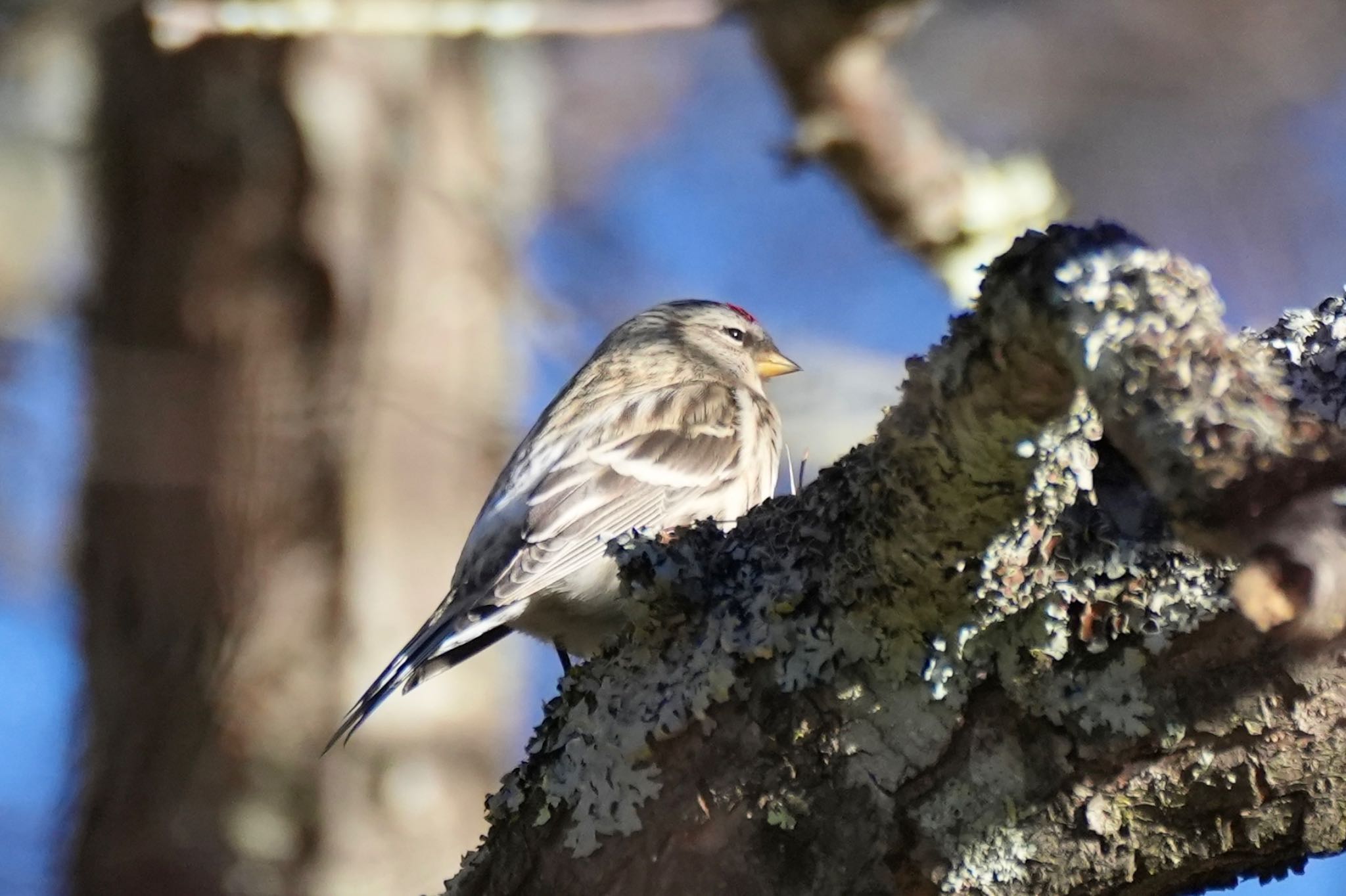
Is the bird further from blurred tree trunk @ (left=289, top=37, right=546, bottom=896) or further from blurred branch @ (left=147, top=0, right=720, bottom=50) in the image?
blurred branch @ (left=147, top=0, right=720, bottom=50)

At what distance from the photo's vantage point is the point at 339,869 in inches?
111

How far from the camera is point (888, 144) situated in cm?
276

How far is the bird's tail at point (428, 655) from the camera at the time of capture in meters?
2.20

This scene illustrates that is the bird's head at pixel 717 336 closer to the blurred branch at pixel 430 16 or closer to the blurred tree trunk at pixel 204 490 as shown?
the blurred tree trunk at pixel 204 490

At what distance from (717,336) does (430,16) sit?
4.33ft

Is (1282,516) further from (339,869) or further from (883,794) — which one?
(339,869)

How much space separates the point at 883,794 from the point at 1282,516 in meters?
0.54

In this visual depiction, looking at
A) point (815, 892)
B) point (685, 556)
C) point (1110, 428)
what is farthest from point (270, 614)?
point (1110, 428)

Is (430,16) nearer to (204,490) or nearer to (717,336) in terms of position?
(204,490)

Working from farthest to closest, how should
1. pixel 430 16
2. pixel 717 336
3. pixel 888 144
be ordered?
1. pixel 717 336
2. pixel 888 144
3. pixel 430 16

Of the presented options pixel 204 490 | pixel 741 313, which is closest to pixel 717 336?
pixel 741 313

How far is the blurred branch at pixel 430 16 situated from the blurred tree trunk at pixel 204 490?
42 centimetres

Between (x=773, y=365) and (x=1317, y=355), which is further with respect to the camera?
(x=773, y=365)

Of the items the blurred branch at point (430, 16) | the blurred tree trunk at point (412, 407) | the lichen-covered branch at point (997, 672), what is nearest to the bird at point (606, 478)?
the blurred tree trunk at point (412, 407)
